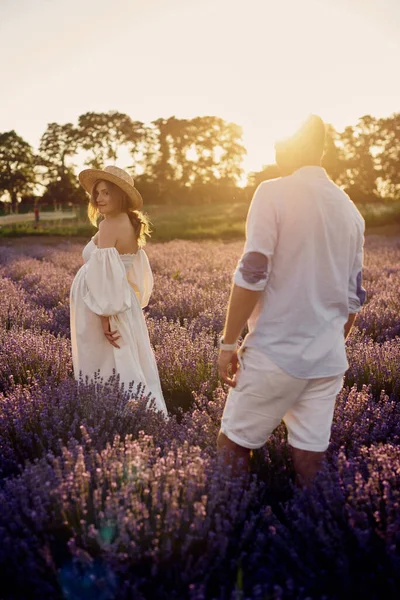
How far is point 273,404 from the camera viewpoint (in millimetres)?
1903

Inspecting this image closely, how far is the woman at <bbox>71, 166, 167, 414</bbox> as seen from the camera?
10.5 feet

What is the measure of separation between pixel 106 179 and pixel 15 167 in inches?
1806

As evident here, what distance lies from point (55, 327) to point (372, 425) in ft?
11.5

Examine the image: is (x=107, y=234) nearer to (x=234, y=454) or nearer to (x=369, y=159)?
(x=234, y=454)

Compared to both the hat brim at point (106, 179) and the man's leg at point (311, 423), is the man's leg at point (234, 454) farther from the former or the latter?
the hat brim at point (106, 179)

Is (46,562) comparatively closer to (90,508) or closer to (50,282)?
(90,508)

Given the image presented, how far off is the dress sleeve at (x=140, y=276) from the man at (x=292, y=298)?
1.70 m

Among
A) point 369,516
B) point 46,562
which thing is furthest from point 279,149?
point 46,562

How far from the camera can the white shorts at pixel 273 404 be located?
73.6 inches

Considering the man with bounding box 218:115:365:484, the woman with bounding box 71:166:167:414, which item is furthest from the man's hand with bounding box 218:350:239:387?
the woman with bounding box 71:166:167:414

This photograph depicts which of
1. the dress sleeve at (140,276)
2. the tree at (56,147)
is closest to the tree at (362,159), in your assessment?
the tree at (56,147)

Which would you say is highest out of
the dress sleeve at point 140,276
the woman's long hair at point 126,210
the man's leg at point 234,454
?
the woman's long hair at point 126,210

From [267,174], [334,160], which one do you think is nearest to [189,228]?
[267,174]

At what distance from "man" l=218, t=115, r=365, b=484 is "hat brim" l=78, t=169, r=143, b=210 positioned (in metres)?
1.51
